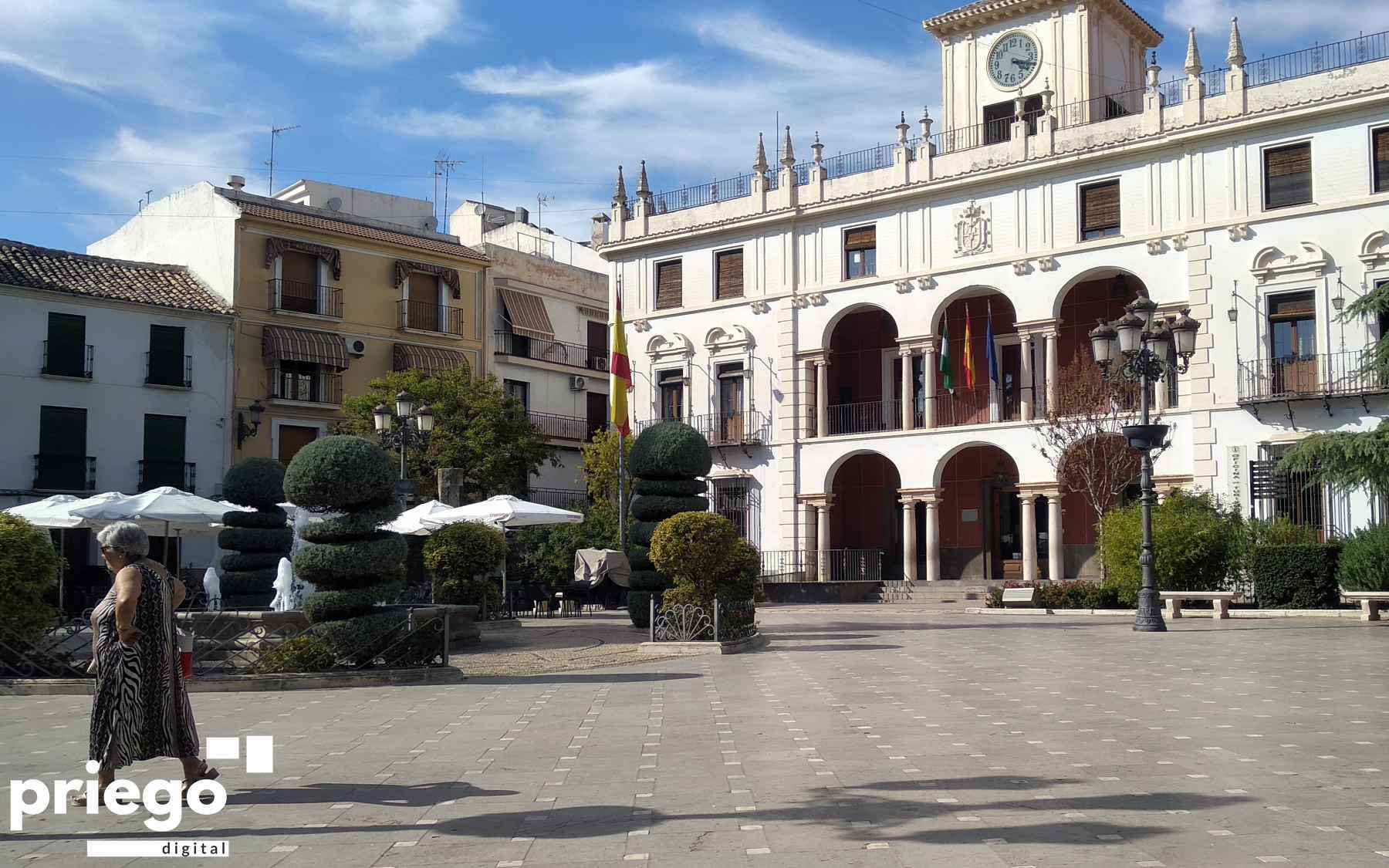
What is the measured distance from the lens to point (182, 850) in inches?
237

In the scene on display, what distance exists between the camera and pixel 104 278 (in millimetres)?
37750

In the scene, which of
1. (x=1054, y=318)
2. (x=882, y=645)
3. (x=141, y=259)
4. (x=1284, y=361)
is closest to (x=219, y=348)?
(x=141, y=259)

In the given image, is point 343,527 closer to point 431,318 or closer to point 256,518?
point 256,518

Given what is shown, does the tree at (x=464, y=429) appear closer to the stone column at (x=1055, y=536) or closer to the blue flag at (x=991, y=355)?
the blue flag at (x=991, y=355)

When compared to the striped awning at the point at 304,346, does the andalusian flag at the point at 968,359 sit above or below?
below

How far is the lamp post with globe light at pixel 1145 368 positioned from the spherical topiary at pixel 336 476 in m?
11.7

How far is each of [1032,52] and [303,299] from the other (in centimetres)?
2408

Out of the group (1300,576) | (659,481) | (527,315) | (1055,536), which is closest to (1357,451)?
(1300,576)

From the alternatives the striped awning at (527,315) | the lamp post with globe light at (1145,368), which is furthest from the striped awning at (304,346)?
the lamp post with globe light at (1145,368)

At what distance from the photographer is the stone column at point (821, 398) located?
38.6m

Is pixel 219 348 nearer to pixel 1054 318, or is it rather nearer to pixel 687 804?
pixel 1054 318

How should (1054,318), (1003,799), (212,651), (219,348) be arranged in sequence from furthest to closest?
(219,348) → (1054,318) → (212,651) → (1003,799)

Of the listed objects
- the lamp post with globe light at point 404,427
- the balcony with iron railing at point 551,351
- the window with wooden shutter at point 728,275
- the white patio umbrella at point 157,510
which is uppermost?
the window with wooden shutter at point 728,275

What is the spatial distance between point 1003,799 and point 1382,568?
1951 cm
